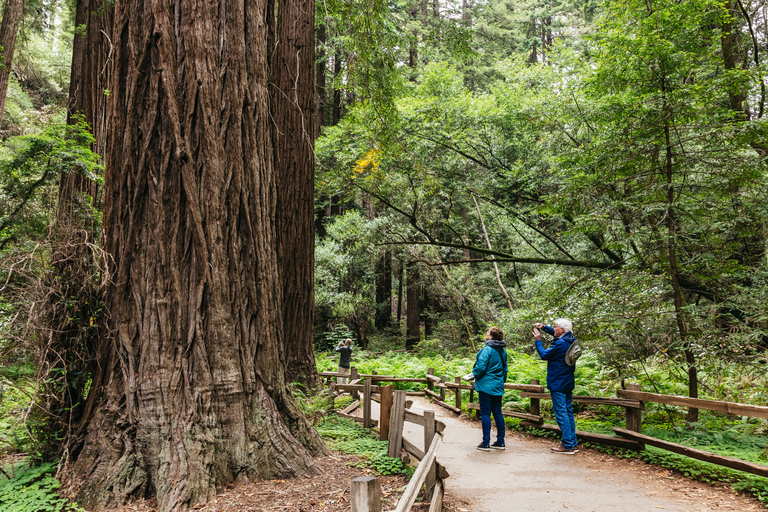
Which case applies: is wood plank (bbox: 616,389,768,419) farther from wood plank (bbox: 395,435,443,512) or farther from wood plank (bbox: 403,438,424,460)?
wood plank (bbox: 403,438,424,460)

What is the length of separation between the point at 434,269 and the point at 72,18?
51.2 feet

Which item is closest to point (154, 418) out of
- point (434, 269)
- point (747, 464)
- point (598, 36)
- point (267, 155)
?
point (267, 155)

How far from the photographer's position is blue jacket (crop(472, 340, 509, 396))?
718 cm

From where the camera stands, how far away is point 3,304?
13.9 feet

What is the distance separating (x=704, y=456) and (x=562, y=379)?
1.97 meters

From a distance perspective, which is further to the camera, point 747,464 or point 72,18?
point 72,18

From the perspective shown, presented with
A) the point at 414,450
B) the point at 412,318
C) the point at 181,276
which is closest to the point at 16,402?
the point at 181,276

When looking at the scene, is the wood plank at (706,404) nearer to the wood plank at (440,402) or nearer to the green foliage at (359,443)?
the green foliage at (359,443)

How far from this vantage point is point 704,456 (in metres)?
5.53

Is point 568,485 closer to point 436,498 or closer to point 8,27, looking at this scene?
point 436,498

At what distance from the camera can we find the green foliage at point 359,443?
18.2 ft

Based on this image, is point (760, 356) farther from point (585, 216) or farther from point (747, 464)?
point (585, 216)

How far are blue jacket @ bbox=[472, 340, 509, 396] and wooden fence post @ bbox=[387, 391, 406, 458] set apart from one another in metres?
1.91

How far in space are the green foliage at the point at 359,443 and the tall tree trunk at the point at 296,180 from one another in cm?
96
